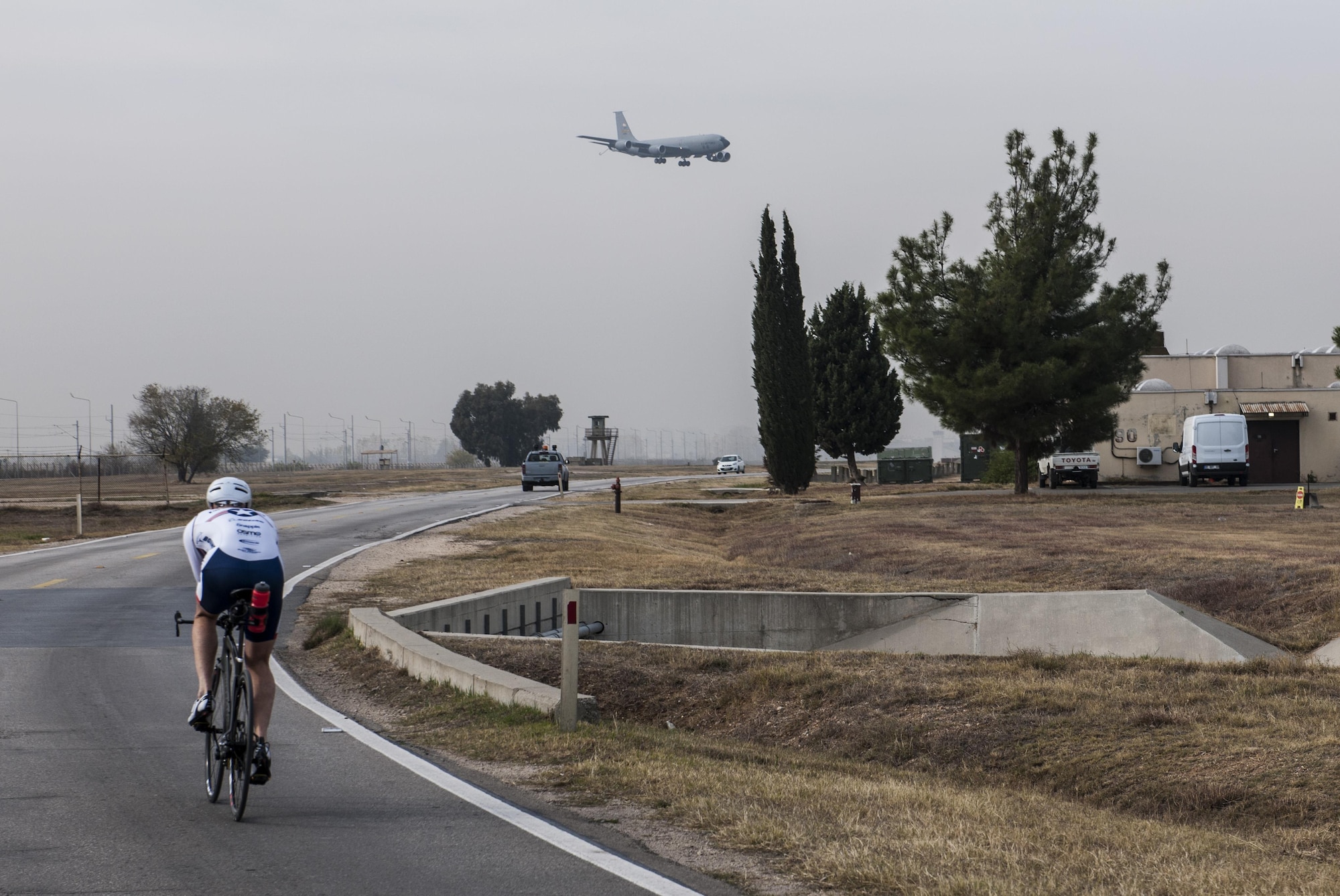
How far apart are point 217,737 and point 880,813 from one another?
3490 mm

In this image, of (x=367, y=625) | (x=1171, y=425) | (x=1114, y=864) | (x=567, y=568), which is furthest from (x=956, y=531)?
(x=1171, y=425)

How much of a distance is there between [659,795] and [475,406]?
13961 cm

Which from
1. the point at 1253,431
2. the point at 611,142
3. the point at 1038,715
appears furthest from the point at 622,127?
the point at 1038,715

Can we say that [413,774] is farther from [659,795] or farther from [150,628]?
[150,628]

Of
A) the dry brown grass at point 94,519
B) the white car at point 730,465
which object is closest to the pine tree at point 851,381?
the dry brown grass at point 94,519

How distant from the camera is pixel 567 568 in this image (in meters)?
21.6

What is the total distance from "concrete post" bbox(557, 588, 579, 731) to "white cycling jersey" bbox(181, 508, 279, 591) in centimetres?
241

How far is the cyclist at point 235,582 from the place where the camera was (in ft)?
21.5

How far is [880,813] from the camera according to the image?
6.69 meters

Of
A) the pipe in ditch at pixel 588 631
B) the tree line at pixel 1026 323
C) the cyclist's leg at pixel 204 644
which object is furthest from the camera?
the tree line at pixel 1026 323

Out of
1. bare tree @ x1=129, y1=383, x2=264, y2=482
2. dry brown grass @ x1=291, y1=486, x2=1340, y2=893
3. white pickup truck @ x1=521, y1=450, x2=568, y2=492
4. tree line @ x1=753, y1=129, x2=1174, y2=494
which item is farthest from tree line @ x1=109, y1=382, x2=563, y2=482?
dry brown grass @ x1=291, y1=486, x2=1340, y2=893

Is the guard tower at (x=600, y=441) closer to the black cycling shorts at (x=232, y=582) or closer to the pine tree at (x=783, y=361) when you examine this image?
the pine tree at (x=783, y=361)

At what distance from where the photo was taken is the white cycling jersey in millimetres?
Result: 6594

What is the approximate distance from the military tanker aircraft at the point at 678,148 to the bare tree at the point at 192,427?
3421 cm
